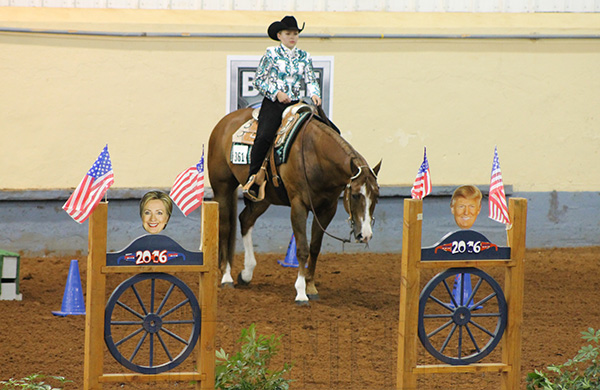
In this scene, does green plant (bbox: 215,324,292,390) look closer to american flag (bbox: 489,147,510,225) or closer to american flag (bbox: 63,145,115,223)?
american flag (bbox: 63,145,115,223)

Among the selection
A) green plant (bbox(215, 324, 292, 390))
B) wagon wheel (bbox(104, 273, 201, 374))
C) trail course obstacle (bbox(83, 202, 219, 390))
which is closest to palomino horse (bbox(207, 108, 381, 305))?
wagon wheel (bbox(104, 273, 201, 374))

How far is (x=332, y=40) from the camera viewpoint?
437 inches

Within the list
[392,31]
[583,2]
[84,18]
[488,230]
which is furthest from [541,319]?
[84,18]

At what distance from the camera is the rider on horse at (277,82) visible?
864 cm

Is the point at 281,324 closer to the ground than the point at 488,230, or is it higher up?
closer to the ground

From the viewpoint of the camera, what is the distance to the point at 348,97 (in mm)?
11281

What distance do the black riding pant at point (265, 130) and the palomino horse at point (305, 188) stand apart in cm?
25

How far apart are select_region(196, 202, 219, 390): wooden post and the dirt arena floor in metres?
1.00

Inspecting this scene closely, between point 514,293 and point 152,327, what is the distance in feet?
7.15

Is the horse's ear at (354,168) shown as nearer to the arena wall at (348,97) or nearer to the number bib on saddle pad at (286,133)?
the number bib on saddle pad at (286,133)

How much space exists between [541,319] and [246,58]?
4991mm

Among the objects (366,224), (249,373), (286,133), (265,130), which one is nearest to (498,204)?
(249,373)

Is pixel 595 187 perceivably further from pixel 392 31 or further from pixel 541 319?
pixel 541 319

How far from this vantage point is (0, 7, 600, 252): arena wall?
10547mm
